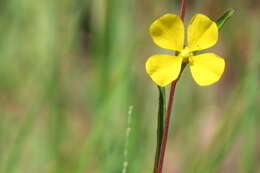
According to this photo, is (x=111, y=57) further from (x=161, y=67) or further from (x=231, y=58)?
(x=161, y=67)

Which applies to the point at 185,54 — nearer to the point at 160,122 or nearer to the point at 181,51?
the point at 181,51

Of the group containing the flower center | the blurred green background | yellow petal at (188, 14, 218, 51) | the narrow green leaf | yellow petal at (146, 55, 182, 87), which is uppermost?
the narrow green leaf

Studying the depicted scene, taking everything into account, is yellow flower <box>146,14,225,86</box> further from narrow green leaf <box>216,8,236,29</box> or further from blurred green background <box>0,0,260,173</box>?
blurred green background <box>0,0,260,173</box>

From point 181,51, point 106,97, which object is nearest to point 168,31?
point 181,51

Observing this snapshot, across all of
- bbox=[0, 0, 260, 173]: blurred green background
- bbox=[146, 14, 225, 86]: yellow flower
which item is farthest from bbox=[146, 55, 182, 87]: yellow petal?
bbox=[0, 0, 260, 173]: blurred green background

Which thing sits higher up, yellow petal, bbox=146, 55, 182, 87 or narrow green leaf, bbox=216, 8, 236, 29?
narrow green leaf, bbox=216, 8, 236, 29

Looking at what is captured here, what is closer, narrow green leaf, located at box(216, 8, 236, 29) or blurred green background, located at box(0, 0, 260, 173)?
narrow green leaf, located at box(216, 8, 236, 29)

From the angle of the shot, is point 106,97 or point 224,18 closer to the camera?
point 224,18

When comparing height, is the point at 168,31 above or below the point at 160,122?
above
